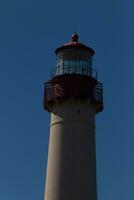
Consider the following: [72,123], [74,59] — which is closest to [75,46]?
[74,59]

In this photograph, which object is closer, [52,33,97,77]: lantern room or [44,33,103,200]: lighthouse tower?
[44,33,103,200]: lighthouse tower

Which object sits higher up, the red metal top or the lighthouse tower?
the red metal top

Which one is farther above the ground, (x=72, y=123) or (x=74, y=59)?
(x=74, y=59)

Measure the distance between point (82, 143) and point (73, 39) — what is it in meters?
5.97

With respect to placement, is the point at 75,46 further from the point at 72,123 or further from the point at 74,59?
the point at 72,123

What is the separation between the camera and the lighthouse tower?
89.4 feet

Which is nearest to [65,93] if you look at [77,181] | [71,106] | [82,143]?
[71,106]

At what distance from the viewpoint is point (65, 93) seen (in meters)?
28.8

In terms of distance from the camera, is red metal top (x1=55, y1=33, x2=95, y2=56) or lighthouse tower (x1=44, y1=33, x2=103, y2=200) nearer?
lighthouse tower (x1=44, y1=33, x2=103, y2=200)

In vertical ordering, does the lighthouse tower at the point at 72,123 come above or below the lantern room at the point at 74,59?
below

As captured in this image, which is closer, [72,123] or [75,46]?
[72,123]

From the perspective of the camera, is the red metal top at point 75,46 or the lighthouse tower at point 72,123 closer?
the lighthouse tower at point 72,123

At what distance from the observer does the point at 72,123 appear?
92.5ft

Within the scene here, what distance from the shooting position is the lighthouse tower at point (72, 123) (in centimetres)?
2725
